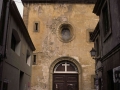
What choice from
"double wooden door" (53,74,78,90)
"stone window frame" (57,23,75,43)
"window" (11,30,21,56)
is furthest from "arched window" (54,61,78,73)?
"window" (11,30,21,56)

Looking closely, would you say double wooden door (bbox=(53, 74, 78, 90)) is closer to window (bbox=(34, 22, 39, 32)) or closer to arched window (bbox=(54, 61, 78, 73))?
arched window (bbox=(54, 61, 78, 73))

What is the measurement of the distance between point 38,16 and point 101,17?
43.5ft

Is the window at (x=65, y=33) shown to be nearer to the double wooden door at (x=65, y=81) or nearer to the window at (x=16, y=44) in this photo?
the double wooden door at (x=65, y=81)

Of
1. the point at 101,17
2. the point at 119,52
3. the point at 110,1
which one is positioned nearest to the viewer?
the point at 119,52

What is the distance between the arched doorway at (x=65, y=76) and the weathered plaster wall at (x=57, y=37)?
98cm

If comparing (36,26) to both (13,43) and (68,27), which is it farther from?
(13,43)

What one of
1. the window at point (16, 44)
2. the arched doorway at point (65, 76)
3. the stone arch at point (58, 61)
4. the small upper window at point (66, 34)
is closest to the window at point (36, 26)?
the small upper window at point (66, 34)

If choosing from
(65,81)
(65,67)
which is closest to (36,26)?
(65,67)

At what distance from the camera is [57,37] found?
2272cm

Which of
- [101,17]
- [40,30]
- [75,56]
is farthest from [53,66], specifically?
[101,17]

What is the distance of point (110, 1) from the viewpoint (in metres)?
8.91

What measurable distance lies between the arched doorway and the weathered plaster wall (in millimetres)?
978

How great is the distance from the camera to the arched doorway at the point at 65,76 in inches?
877

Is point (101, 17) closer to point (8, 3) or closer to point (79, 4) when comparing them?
point (8, 3)
